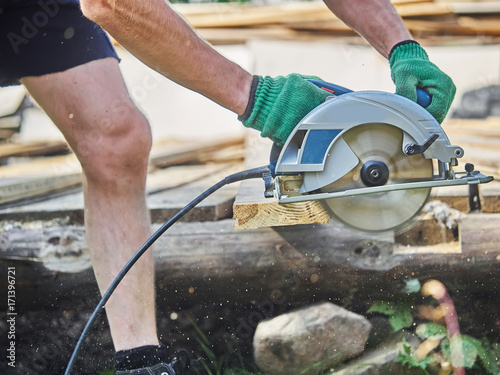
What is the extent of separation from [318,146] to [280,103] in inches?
5.2

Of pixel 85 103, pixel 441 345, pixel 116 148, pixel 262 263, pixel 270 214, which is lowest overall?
pixel 441 345

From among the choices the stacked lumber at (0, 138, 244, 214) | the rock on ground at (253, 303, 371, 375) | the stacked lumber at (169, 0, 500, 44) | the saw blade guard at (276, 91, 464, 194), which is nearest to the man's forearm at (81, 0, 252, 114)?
the saw blade guard at (276, 91, 464, 194)

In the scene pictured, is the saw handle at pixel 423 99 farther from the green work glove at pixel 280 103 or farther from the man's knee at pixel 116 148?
the man's knee at pixel 116 148

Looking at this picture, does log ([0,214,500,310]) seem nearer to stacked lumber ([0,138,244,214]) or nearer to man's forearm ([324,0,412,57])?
stacked lumber ([0,138,244,214])

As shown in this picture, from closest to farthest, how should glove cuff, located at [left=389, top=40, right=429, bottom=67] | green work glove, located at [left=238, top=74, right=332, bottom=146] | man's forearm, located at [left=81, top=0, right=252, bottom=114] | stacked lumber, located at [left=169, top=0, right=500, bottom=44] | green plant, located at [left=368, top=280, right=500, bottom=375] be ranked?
man's forearm, located at [left=81, top=0, right=252, bottom=114]
green work glove, located at [left=238, top=74, right=332, bottom=146]
glove cuff, located at [left=389, top=40, right=429, bottom=67]
green plant, located at [left=368, top=280, right=500, bottom=375]
stacked lumber, located at [left=169, top=0, right=500, bottom=44]

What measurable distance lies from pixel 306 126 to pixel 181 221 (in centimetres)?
108

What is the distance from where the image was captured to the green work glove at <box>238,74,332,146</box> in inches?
50.2

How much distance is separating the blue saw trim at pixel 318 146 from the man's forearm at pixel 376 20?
0.41 metres

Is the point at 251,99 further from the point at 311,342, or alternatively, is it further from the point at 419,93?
the point at 311,342

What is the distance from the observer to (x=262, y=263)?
2068 millimetres

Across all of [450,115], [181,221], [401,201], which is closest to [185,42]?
[401,201]

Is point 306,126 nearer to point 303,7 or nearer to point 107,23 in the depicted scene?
point 107,23

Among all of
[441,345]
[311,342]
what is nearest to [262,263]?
[311,342]

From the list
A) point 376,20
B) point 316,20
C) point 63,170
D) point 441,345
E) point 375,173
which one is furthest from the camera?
point 316,20
